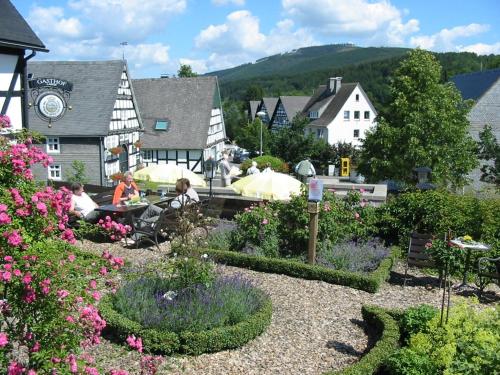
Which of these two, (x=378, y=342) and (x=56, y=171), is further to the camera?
(x=56, y=171)

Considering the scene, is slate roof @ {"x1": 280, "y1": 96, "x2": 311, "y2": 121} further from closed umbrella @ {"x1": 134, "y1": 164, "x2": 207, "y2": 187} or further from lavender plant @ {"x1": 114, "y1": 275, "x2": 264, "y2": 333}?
lavender plant @ {"x1": 114, "y1": 275, "x2": 264, "y2": 333}

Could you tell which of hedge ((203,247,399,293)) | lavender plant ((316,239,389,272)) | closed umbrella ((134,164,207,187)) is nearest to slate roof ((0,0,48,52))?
closed umbrella ((134,164,207,187))

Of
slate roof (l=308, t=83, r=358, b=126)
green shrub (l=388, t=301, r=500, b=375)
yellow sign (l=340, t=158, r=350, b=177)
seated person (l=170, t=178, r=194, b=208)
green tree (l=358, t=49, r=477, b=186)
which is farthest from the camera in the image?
slate roof (l=308, t=83, r=358, b=126)

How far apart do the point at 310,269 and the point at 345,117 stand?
56859 millimetres

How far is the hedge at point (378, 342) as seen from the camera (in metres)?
6.00

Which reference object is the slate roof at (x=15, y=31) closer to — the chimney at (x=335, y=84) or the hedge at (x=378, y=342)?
the hedge at (x=378, y=342)

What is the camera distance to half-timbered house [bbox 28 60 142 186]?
2847 cm

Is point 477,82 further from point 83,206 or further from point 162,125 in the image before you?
point 83,206

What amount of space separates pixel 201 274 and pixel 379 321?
2.39 m

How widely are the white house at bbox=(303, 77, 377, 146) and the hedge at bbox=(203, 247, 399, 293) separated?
53.7 meters

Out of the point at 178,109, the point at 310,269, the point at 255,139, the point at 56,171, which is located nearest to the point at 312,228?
the point at 310,269

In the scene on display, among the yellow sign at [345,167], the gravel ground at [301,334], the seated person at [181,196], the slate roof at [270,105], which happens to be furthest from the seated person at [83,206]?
the slate roof at [270,105]

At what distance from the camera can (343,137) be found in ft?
213

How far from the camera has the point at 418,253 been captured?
9.93m
